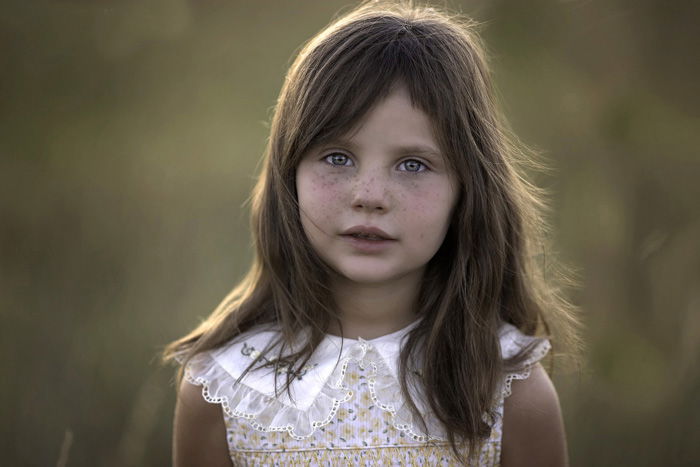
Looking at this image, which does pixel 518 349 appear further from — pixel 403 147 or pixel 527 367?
pixel 403 147

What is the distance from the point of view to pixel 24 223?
108 inches

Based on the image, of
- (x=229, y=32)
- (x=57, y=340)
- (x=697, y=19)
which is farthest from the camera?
(x=229, y=32)

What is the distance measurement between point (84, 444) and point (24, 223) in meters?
0.84

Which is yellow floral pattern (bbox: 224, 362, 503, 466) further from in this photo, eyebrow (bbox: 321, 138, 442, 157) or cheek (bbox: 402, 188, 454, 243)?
eyebrow (bbox: 321, 138, 442, 157)

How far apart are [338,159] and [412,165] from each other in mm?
164

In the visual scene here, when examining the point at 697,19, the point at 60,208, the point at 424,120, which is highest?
the point at 697,19

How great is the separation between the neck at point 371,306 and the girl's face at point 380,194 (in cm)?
13

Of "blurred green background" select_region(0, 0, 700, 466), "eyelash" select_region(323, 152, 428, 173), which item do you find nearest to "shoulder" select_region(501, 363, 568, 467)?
"eyelash" select_region(323, 152, 428, 173)

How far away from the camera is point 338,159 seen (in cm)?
164

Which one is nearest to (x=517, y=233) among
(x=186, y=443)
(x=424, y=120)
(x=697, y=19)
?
(x=424, y=120)

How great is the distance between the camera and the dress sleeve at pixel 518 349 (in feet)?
6.01

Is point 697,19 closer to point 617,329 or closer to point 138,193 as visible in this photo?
point 617,329

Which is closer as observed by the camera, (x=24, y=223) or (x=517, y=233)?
(x=517, y=233)

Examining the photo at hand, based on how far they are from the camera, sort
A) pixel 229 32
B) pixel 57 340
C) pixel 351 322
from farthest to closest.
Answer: pixel 229 32, pixel 57 340, pixel 351 322
